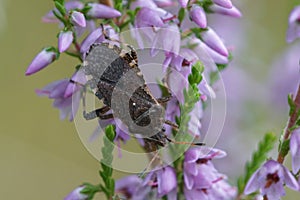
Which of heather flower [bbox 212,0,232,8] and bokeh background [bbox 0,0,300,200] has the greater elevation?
heather flower [bbox 212,0,232,8]

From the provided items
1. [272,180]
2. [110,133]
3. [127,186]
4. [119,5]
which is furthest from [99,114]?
[272,180]

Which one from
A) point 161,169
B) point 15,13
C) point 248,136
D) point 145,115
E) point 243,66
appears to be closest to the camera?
point 145,115

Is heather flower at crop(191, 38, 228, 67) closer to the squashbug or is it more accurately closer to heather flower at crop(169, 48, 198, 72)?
heather flower at crop(169, 48, 198, 72)

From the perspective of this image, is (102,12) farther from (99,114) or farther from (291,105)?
(291,105)

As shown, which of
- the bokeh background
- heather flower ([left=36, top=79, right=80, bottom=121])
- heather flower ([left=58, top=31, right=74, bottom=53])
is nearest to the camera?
heather flower ([left=58, top=31, right=74, bottom=53])

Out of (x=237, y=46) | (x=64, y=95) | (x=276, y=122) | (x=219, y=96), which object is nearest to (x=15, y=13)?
(x=237, y=46)

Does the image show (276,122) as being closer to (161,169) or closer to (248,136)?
(248,136)

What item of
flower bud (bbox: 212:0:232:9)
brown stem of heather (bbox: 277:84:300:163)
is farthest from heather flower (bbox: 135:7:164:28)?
brown stem of heather (bbox: 277:84:300:163)
